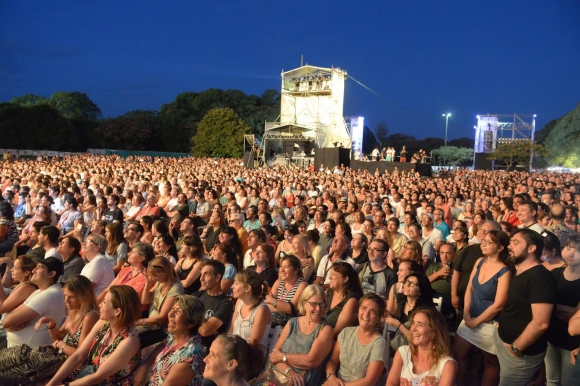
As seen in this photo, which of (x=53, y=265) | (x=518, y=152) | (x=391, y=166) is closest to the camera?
(x=53, y=265)

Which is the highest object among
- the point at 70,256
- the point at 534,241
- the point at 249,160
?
the point at 249,160

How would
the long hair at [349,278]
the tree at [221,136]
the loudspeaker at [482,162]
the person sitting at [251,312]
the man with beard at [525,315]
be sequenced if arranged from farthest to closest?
the tree at [221,136] → the loudspeaker at [482,162] → the long hair at [349,278] → the person sitting at [251,312] → the man with beard at [525,315]

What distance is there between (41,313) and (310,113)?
135 feet

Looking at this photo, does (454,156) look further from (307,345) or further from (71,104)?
(307,345)

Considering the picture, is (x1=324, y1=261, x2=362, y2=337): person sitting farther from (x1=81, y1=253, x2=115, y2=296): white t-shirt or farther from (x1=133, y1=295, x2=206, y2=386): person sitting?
(x1=81, y1=253, x2=115, y2=296): white t-shirt

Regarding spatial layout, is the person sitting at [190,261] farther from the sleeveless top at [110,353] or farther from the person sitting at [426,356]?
the person sitting at [426,356]

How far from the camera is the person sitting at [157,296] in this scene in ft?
12.9

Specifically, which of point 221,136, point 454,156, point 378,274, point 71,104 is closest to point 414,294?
point 378,274

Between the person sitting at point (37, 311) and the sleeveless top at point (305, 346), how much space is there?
200 centimetres

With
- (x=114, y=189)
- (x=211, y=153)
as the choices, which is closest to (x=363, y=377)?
(x=114, y=189)

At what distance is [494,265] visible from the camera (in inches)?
157

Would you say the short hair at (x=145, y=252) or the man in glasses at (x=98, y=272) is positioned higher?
the short hair at (x=145, y=252)

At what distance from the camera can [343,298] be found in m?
4.14

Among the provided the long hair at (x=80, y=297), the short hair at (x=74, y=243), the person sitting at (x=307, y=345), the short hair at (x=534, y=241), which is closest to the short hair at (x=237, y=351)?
the person sitting at (x=307, y=345)
